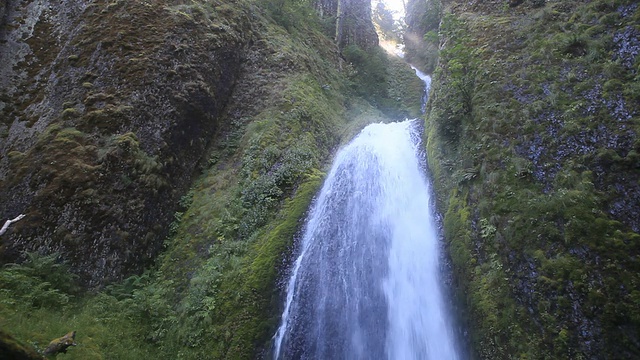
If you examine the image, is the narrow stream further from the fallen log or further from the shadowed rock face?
the shadowed rock face

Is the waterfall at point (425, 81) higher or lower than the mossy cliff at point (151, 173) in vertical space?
lower

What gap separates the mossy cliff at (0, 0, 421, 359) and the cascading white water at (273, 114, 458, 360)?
63cm

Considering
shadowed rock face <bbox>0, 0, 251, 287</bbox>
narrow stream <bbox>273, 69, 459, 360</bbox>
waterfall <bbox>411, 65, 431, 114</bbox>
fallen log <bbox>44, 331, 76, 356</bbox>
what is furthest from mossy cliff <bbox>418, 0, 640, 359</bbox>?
waterfall <bbox>411, 65, 431, 114</bbox>

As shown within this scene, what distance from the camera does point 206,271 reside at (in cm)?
849

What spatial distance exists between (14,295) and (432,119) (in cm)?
1108

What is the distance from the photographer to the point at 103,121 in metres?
9.76

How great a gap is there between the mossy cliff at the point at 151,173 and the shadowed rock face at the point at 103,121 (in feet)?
0.13

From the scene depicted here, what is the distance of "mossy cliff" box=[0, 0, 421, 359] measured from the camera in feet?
24.1

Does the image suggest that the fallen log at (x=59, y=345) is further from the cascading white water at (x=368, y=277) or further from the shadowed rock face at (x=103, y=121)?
the cascading white water at (x=368, y=277)

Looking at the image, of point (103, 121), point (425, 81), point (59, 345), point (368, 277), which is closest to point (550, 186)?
point (368, 277)

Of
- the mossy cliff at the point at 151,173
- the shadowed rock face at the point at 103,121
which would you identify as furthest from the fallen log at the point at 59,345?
the shadowed rock face at the point at 103,121

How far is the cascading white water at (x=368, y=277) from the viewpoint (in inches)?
276

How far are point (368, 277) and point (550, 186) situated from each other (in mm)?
4117

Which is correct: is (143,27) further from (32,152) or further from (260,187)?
(260,187)
